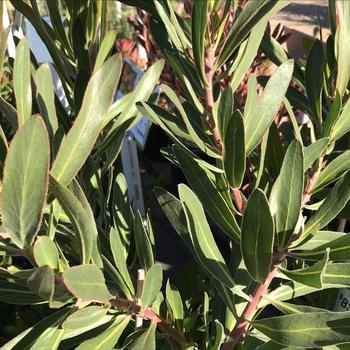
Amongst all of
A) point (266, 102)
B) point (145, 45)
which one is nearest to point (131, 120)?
point (266, 102)

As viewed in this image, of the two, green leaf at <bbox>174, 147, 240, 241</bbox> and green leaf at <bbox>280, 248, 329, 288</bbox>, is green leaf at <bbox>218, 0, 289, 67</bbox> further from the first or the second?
green leaf at <bbox>280, 248, 329, 288</bbox>

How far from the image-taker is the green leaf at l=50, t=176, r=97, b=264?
512mm

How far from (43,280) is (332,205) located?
0.37 meters

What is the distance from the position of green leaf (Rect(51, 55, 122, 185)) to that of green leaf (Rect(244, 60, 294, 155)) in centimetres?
19

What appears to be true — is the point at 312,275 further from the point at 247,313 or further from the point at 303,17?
the point at 303,17

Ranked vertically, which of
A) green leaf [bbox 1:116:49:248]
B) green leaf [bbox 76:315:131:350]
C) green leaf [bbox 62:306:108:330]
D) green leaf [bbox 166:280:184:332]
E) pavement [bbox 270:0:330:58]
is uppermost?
green leaf [bbox 1:116:49:248]

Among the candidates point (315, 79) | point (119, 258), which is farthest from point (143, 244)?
point (315, 79)

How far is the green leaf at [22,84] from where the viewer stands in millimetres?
622

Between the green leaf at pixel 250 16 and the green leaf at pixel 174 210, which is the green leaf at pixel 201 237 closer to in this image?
the green leaf at pixel 174 210

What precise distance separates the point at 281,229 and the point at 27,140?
0.33 meters

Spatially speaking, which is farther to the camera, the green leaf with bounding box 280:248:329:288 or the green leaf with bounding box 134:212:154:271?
the green leaf with bounding box 134:212:154:271

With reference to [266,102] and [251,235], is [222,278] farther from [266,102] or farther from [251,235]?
[266,102]

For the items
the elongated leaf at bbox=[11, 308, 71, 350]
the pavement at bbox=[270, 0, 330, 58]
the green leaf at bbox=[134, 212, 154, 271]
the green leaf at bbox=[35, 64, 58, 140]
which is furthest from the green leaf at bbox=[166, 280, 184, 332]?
the pavement at bbox=[270, 0, 330, 58]

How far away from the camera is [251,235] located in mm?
578
